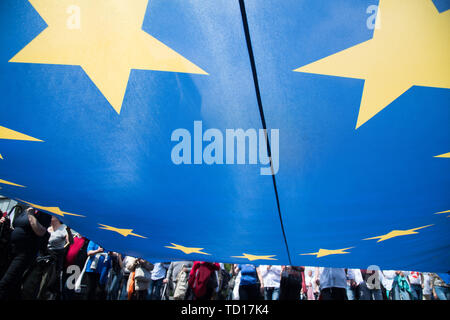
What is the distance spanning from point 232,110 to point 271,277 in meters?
4.24

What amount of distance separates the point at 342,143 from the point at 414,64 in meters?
0.41

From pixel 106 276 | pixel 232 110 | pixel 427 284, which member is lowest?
pixel 427 284

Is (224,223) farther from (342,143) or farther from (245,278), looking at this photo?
(245,278)

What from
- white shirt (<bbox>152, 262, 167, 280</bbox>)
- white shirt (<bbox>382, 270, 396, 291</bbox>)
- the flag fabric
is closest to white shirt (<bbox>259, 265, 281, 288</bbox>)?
white shirt (<bbox>152, 262, 167, 280</bbox>)

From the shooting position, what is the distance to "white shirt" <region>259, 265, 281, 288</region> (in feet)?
15.0

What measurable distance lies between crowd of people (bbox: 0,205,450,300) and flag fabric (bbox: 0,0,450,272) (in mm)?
1514

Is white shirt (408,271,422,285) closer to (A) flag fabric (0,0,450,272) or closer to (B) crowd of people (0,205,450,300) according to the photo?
(B) crowd of people (0,205,450,300)

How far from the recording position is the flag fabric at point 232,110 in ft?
3.04

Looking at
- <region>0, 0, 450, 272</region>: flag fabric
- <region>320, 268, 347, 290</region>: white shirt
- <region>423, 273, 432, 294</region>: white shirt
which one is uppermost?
<region>0, 0, 450, 272</region>: flag fabric

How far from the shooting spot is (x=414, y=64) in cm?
97

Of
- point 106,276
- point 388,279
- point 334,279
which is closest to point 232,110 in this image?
point 334,279

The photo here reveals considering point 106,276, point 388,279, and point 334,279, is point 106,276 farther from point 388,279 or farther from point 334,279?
point 388,279

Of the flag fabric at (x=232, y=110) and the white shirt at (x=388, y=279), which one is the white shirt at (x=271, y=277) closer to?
the flag fabric at (x=232, y=110)

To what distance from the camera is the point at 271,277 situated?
4672mm
